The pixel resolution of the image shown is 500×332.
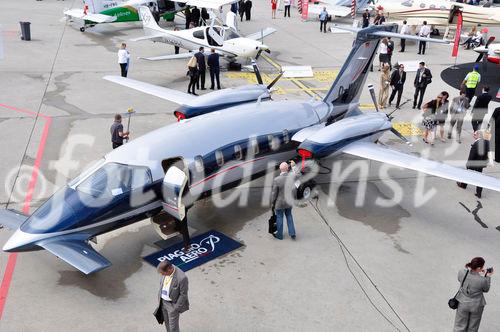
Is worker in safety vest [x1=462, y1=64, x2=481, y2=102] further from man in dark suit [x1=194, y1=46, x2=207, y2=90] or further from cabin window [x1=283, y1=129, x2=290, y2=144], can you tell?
man in dark suit [x1=194, y1=46, x2=207, y2=90]

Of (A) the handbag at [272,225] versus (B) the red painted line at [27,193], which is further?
(A) the handbag at [272,225]

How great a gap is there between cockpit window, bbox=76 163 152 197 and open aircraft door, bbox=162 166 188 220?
1.19 ft

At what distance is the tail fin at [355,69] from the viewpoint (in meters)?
14.5

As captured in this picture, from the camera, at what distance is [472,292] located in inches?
304

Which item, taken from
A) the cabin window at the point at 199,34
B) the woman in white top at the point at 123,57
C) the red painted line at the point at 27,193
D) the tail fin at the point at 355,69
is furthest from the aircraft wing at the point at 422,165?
the cabin window at the point at 199,34

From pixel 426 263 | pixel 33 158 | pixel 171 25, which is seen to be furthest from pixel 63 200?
pixel 171 25

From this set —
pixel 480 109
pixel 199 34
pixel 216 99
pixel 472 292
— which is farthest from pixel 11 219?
pixel 199 34

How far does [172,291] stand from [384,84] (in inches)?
563

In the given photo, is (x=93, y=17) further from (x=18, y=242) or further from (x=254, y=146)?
(x=18, y=242)

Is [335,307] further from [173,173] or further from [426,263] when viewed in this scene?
[173,173]

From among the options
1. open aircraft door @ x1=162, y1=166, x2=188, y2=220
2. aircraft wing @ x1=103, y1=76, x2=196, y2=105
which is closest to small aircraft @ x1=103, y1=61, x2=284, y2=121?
aircraft wing @ x1=103, y1=76, x2=196, y2=105

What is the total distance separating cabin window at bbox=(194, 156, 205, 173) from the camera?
424 inches

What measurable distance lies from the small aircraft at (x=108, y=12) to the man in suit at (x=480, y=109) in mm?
19652

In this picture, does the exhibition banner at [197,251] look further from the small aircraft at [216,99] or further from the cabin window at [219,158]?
the small aircraft at [216,99]
